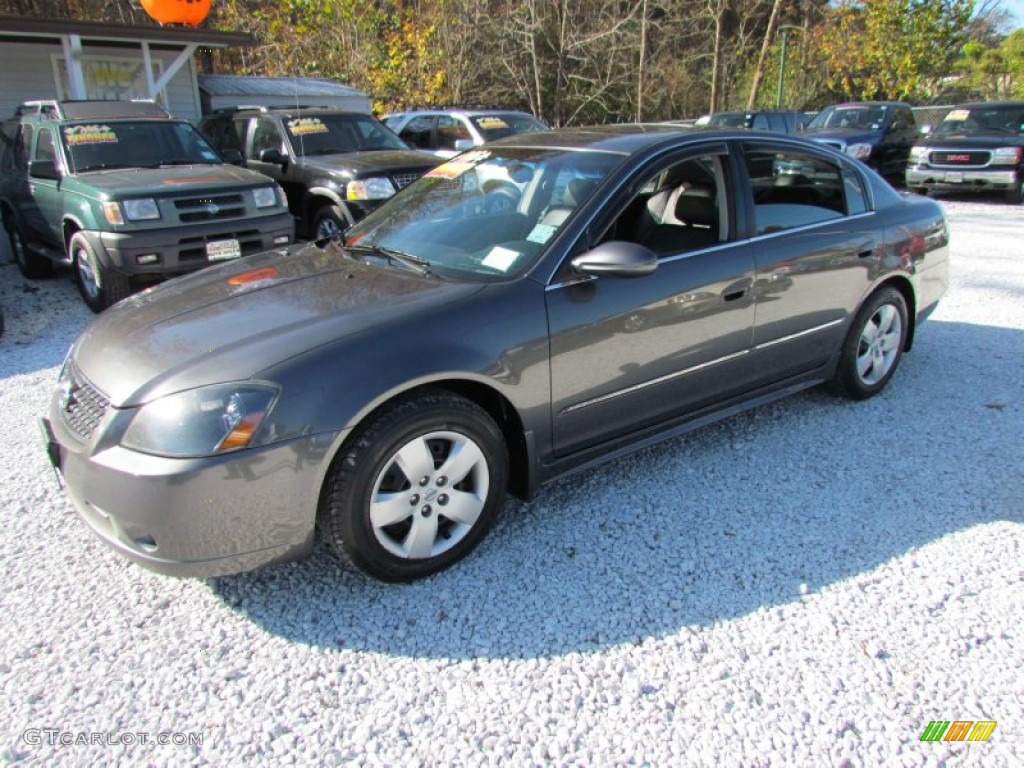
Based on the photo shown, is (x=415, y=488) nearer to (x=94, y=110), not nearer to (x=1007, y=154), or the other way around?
(x=94, y=110)

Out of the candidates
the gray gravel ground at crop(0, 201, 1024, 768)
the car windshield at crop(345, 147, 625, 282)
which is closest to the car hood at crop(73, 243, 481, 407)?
the car windshield at crop(345, 147, 625, 282)

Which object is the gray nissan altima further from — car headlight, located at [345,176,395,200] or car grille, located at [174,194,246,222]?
car headlight, located at [345,176,395,200]

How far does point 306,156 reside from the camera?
8500mm

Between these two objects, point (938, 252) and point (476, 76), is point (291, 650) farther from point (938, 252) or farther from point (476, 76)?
point (476, 76)

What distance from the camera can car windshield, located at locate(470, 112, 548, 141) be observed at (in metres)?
11.2

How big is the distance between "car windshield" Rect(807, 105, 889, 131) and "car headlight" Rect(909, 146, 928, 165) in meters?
1.49

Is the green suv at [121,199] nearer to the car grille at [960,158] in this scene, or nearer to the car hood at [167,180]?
the car hood at [167,180]

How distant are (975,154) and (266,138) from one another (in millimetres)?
11882

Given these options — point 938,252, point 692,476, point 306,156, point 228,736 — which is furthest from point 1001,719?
point 306,156

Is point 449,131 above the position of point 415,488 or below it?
above

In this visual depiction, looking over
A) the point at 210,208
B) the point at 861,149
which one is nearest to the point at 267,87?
the point at 210,208

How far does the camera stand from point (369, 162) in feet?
26.2

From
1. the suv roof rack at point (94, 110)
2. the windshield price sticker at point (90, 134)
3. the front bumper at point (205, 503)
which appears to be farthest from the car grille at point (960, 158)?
the front bumper at point (205, 503)

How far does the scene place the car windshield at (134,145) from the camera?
7.17 meters
